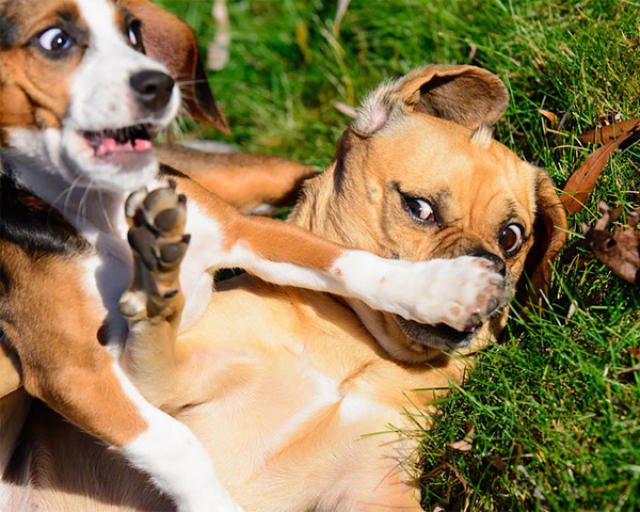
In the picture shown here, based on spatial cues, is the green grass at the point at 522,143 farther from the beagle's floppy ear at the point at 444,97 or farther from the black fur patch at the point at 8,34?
the black fur patch at the point at 8,34

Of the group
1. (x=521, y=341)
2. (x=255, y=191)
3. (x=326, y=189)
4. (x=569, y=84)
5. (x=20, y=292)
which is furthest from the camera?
(x=255, y=191)

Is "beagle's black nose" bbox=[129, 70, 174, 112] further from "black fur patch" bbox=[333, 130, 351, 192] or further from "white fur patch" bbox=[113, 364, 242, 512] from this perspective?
"black fur patch" bbox=[333, 130, 351, 192]

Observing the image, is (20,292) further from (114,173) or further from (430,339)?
(430,339)

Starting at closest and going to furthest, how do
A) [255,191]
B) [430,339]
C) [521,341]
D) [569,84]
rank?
[430,339] → [521,341] → [569,84] → [255,191]

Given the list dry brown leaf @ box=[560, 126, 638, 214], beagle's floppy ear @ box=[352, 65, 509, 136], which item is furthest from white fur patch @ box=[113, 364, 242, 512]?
dry brown leaf @ box=[560, 126, 638, 214]

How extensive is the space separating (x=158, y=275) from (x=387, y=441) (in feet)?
4.39

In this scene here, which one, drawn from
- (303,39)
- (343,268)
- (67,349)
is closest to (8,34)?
(67,349)

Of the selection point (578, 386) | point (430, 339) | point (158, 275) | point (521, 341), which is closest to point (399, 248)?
point (430, 339)

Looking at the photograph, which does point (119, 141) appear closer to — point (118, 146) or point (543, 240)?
point (118, 146)

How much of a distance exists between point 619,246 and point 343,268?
1124 millimetres

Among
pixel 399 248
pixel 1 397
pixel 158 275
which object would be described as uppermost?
pixel 158 275

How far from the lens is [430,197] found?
3588 millimetres

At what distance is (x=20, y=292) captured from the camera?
3.06 meters

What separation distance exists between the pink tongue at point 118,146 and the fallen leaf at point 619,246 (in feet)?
6.06
